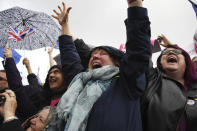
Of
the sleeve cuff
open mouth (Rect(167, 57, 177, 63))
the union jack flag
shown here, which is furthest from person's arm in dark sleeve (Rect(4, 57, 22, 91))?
open mouth (Rect(167, 57, 177, 63))

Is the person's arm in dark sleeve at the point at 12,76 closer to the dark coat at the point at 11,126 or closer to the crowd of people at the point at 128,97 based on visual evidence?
the crowd of people at the point at 128,97

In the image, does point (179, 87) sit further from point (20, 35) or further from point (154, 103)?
point (20, 35)

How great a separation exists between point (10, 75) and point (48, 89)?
1.66 feet

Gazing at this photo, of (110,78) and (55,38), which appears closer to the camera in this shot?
(110,78)

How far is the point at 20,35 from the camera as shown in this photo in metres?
4.17

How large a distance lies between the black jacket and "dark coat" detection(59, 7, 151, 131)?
0.55ft

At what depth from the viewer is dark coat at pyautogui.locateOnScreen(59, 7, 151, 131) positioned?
1.57m

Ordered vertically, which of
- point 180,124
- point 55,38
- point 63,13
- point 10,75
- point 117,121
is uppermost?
point 63,13

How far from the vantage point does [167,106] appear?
1.77 m

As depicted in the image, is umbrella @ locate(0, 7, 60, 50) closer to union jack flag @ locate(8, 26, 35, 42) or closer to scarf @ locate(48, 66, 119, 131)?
union jack flag @ locate(8, 26, 35, 42)

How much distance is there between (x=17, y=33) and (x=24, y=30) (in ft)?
0.54

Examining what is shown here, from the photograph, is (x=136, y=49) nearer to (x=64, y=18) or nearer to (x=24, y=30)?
(x=64, y=18)

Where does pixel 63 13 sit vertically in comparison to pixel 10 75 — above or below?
above

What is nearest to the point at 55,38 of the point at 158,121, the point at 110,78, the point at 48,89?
the point at 48,89
